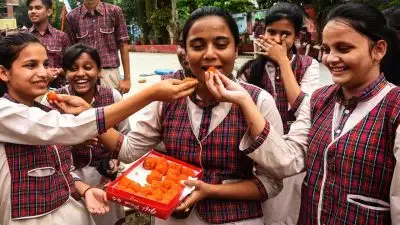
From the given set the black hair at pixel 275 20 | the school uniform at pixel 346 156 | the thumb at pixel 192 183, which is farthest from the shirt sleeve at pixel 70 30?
the school uniform at pixel 346 156

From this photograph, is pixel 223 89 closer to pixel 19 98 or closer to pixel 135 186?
pixel 135 186

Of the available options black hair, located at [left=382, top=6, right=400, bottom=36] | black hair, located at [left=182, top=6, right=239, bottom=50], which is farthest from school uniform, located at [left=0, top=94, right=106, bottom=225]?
black hair, located at [left=382, top=6, right=400, bottom=36]

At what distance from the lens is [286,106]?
2.81 m

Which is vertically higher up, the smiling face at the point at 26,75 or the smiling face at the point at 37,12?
the smiling face at the point at 37,12

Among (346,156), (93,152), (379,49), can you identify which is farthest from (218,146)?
(93,152)

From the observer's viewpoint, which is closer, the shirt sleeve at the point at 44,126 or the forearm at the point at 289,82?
the shirt sleeve at the point at 44,126

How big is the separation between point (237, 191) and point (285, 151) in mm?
302

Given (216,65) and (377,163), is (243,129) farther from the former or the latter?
(377,163)

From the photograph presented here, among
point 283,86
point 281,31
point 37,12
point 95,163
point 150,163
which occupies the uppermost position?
point 37,12

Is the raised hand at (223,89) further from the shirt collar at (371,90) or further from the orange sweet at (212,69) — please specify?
the shirt collar at (371,90)

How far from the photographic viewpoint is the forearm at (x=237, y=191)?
6.03ft

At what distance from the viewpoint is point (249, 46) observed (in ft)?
57.6

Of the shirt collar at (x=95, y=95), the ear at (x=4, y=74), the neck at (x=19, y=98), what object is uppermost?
the ear at (x=4, y=74)

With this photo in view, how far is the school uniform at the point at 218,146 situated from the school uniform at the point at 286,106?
71cm
